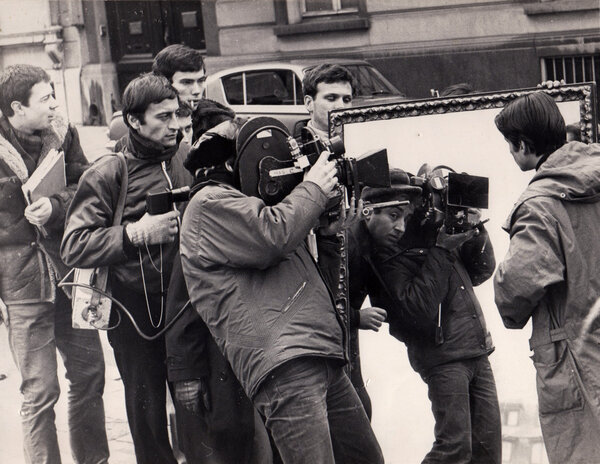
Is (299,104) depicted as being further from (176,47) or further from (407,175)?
(407,175)

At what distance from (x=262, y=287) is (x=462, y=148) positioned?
43.4 inches

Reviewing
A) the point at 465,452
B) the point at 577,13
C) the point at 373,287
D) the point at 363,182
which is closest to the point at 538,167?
the point at 363,182

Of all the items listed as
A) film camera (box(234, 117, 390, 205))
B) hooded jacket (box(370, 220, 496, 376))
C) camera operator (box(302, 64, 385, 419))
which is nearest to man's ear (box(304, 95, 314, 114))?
camera operator (box(302, 64, 385, 419))

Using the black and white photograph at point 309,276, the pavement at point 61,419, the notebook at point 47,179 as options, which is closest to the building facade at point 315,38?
the pavement at point 61,419

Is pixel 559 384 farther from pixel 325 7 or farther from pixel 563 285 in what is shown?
pixel 325 7

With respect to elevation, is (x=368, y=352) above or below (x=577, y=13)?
below

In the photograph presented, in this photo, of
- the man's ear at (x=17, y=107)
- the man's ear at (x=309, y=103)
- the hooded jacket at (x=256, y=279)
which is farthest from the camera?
the man's ear at (x=309, y=103)

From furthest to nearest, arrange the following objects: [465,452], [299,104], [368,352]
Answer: [299,104] < [368,352] < [465,452]

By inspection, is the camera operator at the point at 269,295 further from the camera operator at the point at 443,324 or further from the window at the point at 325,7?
the window at the point at 325,7

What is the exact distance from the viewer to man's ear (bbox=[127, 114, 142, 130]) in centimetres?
367

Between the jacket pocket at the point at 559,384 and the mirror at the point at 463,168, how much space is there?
1.97ft

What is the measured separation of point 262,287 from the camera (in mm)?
2932

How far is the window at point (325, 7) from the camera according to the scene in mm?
10523

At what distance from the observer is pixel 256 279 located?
9.64ft
